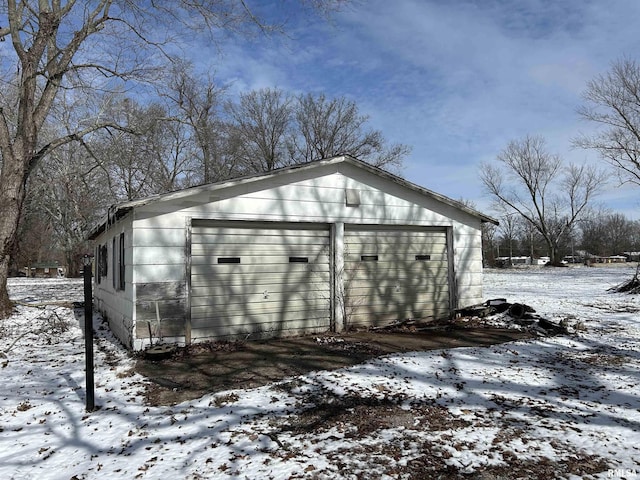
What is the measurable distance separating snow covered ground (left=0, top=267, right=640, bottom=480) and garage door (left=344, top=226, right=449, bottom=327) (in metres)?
2.43

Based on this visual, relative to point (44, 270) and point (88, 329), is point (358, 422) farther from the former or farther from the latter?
point (44, 270)

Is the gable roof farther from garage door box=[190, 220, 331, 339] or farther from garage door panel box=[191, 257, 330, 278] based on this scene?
garage door panel box=[191, 257, 330, 278]

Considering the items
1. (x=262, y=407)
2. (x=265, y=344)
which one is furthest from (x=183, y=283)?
(x=262, y=407)

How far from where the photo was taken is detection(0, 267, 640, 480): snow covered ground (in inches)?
124

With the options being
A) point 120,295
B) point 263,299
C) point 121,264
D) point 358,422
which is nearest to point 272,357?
point 263,299

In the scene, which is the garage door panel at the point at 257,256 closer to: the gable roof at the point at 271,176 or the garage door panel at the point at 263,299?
the garage door panel at the point at 263,299

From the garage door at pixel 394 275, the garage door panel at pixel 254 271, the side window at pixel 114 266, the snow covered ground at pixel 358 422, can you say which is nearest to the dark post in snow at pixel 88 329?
the snow covered ground at pixel 358 422

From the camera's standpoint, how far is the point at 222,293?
736 centimetres

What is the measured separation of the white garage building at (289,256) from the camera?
22.5 feet

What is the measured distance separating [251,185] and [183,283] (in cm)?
208

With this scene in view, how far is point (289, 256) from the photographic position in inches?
317

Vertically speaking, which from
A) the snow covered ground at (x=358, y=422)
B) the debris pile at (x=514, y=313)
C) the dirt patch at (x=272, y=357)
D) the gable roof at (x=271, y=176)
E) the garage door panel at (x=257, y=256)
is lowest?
the snow covered ground at (x=358, y=422)

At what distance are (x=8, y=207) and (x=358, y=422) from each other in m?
9.70

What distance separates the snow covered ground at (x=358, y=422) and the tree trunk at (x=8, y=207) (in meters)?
4.30
